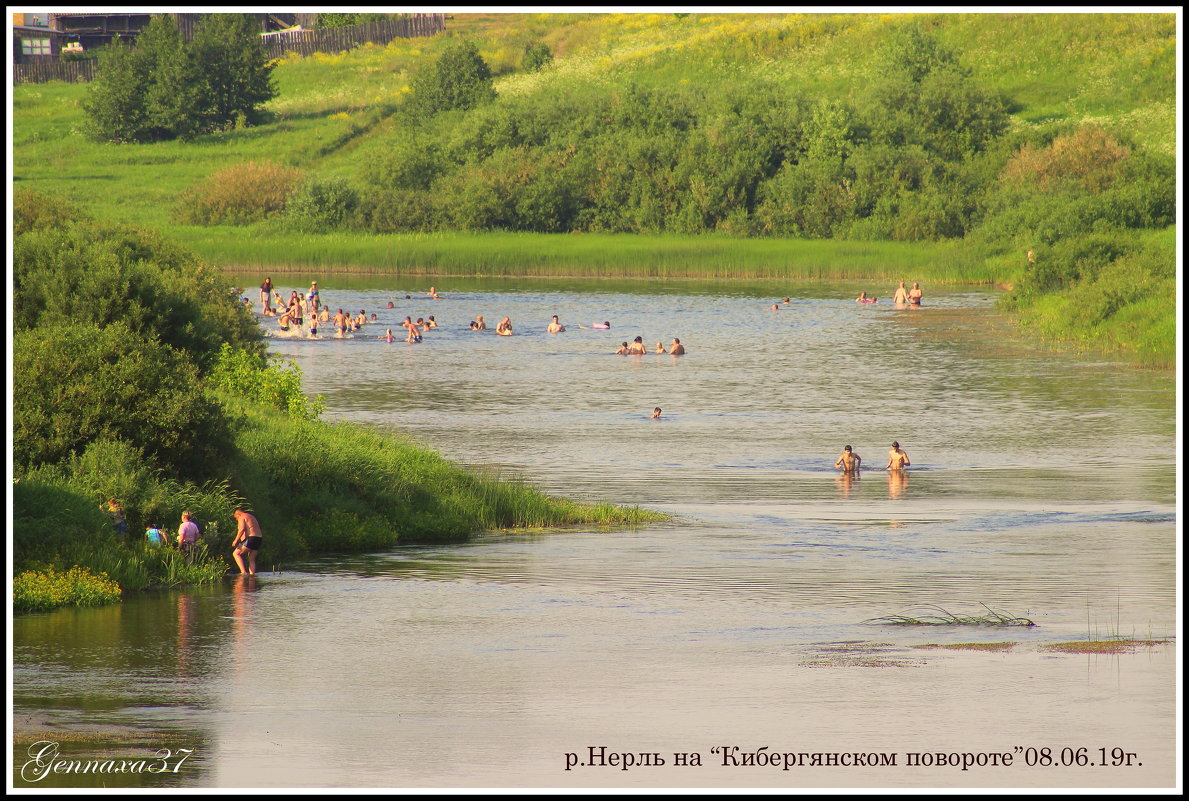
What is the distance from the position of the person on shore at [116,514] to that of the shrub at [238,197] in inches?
3448

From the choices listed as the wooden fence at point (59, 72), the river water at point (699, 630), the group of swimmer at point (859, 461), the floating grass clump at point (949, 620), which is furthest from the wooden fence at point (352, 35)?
the floating grass clump at point (949, 620)

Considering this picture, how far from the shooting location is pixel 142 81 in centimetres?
13950

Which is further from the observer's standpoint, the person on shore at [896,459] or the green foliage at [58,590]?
the person on shore at [896,459]

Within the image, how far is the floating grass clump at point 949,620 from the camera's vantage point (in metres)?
24.0

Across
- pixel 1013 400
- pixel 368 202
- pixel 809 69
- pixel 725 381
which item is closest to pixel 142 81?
pixel 368 202

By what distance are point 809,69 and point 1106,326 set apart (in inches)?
3171

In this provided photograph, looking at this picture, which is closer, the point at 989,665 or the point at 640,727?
the point at 640,727

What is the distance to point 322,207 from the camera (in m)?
109

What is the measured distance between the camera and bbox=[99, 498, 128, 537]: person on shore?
25.5 metres

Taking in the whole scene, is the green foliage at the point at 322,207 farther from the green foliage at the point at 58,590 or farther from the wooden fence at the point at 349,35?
the green foliage at the point at 58,590

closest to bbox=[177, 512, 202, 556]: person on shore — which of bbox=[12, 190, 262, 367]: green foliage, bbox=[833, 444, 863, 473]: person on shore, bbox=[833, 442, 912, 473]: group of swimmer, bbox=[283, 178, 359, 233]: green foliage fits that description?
bbox=[12, 190, 262, 367]: green foliage

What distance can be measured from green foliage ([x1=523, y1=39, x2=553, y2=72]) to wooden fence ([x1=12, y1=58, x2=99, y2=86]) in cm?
3840

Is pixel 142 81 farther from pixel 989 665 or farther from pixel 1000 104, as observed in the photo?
pixel 989 665

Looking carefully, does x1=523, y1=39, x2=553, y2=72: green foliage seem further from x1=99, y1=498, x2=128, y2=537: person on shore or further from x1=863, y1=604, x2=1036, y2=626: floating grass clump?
x1=863, y1=604, x2=1036, y2=626: floating grass clump
